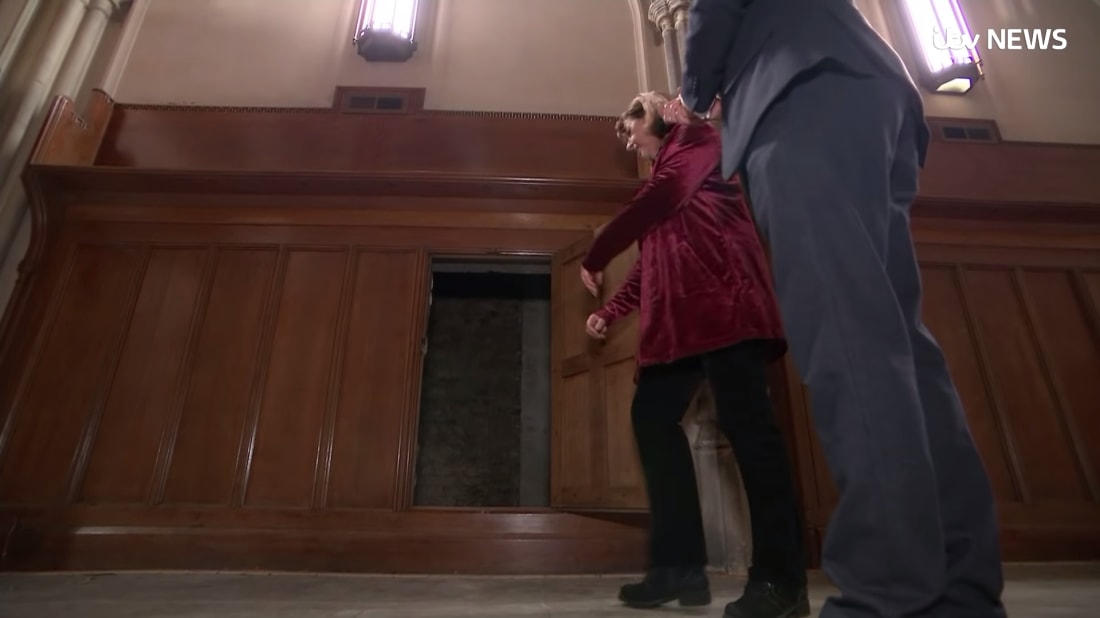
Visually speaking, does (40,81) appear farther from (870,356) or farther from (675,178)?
(870,356)

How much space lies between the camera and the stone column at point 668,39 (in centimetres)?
369

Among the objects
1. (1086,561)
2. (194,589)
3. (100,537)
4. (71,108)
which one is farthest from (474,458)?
(1086,561)

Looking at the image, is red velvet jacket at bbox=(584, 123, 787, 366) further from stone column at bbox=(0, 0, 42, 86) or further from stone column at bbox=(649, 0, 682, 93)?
stone column at bbox=(0, 0, 42, 86)

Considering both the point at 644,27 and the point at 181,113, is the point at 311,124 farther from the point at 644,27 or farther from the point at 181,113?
the point at 644,27

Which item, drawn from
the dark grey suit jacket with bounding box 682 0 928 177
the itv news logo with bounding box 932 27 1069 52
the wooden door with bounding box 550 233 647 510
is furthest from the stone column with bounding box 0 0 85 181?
the itv news logo with bounding box 932 27 1069 52

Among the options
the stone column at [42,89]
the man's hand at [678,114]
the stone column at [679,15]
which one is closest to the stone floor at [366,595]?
the man's hand at [678,114]

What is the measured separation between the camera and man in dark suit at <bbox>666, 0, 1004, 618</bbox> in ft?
2.09

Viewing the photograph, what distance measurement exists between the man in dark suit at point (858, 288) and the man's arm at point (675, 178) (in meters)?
0.37

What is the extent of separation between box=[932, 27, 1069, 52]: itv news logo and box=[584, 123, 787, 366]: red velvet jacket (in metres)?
3.79

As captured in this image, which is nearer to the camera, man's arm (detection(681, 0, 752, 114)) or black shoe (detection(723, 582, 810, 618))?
man's arm (detection(681, 0, 752, 114))

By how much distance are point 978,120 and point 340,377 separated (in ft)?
13.8

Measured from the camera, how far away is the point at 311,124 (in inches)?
134

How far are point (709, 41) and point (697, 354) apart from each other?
636 mm

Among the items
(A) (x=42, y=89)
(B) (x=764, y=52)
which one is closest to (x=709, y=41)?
(B) (x=764, y=52)
